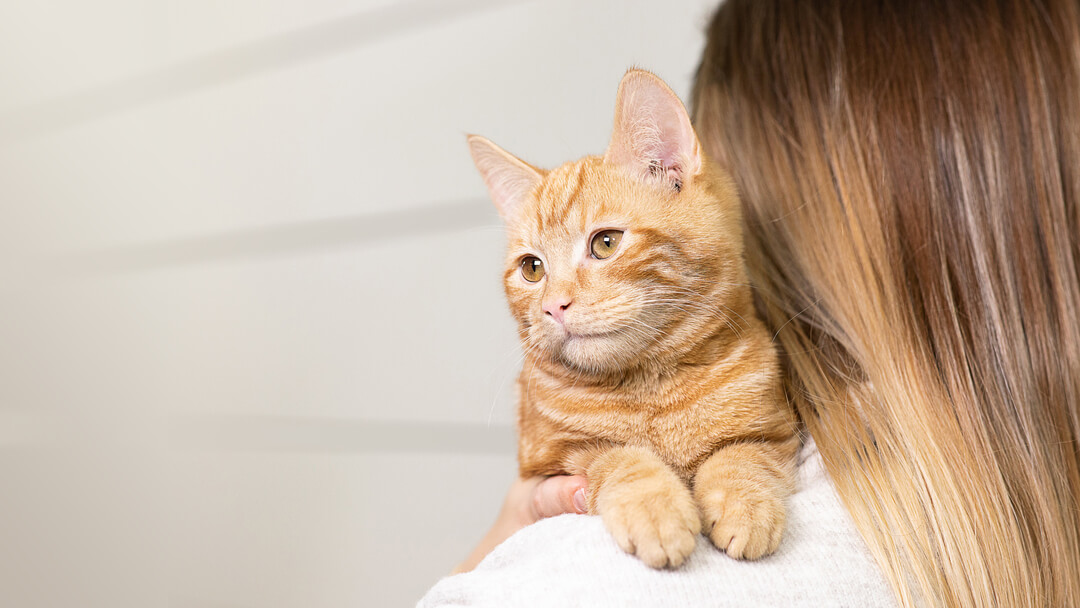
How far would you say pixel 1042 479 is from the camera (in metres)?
0.78

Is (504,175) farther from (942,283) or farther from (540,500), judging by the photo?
(942,283)

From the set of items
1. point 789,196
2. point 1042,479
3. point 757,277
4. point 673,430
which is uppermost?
point 789,196

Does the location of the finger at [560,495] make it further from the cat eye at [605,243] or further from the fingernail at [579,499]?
the cat eye at [605,243]

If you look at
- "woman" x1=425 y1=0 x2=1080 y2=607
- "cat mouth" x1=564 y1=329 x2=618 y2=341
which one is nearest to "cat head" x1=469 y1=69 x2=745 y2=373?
"cat mouth" x1=564 y1=329 x2=618 y2=341

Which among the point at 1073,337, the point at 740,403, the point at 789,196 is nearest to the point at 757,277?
the point at 789,196

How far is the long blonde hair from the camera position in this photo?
2.44 feet

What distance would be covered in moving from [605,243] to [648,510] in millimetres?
340

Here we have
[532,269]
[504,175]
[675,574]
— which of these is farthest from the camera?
[504,175]

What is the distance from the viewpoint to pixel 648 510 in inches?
27.0

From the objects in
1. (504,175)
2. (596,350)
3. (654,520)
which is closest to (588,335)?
(596,350)

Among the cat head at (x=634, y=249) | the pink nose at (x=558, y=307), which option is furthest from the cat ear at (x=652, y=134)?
the pink nose at (x=558, y=307)

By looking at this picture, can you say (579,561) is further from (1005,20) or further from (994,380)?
(1005,20)

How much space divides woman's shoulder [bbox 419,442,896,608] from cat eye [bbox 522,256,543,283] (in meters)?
0.33

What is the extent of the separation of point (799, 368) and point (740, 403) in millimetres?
107
